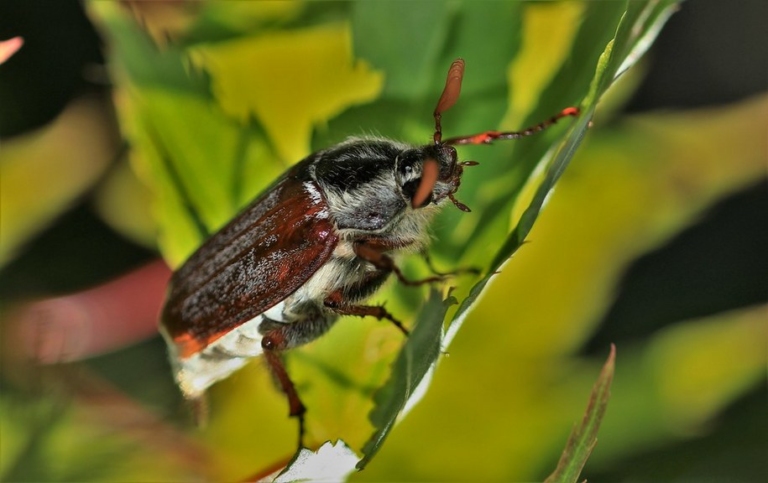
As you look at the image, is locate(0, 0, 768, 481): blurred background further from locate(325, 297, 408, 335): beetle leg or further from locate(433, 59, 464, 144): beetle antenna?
locate(433, 59, 464, 144): beetle antenna

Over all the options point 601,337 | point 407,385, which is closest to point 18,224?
point 407,385

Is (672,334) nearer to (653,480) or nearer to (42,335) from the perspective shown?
(653,480)

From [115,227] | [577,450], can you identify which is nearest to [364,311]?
[577,450]

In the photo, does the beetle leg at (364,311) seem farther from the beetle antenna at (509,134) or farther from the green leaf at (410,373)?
the beetle antenna at (509,134)

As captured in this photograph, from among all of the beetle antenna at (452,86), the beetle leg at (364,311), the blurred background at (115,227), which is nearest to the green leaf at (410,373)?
the beetle leg at (364,311)

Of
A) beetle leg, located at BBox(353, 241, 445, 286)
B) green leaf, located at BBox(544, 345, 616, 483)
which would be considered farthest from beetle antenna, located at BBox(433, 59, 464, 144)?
green leaf, located at BBox(544, 345, 616, 483)

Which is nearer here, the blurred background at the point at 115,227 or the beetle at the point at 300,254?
the beetle at the point at 300,254

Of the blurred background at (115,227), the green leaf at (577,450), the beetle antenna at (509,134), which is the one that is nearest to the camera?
the green leaf at (577,450)

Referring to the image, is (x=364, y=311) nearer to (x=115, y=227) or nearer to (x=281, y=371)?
(x=281, y=371)
